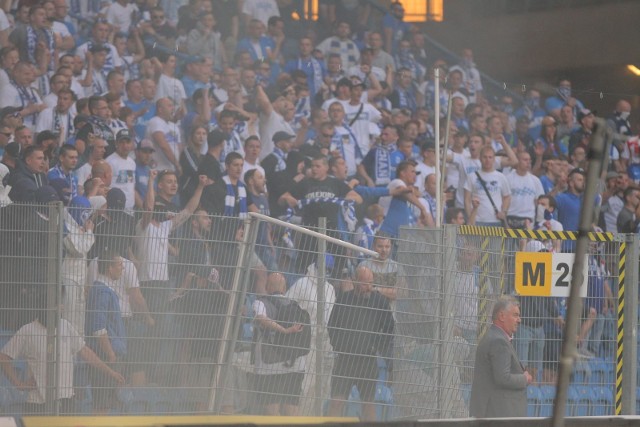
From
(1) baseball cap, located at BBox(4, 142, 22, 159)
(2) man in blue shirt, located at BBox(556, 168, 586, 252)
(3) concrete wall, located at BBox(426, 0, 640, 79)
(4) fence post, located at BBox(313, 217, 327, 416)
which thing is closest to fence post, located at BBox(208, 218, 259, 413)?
(4) fence post, located at BBox(313, 217, 327, 416)

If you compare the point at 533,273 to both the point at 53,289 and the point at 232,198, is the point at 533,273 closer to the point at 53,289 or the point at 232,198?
the point at 53,289

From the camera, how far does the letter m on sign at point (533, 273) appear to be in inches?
341

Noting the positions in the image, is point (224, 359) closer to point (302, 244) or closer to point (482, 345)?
point (302, 244)

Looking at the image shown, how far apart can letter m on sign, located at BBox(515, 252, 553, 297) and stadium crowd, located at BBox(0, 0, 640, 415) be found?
153 mm

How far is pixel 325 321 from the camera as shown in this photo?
8.10m

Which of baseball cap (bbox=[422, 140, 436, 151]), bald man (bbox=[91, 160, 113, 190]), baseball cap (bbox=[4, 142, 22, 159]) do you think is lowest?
bald man (bbox=[91, 160, 113, 190])

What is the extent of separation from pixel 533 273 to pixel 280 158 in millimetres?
4631

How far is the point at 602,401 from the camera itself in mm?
8875

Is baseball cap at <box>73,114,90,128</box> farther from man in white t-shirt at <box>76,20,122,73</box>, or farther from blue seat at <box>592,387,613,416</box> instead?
blue seat at <box>592,387,613,416</box>

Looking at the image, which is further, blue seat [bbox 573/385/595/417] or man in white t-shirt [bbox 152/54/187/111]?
man in white t-shirt [bbox 152/54/187/111]

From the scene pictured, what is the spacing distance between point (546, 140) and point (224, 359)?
8.94 meters

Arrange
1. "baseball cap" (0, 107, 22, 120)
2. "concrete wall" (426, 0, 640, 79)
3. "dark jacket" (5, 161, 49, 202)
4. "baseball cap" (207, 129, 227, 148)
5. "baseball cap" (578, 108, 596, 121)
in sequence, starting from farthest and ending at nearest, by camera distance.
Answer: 1. "concrete wall" (426, 0, 640, 79)
2. "baseball cap" (578, 108, 596, 121)
3. "baseball cap" (207, 129, 227, 148)
4. "baseball cap" (0, 107, 22, 120)
5. "dark jacket" (5, 161, 49, 202)

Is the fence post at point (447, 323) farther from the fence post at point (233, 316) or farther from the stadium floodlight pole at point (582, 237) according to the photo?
the stadium floodlight pole at point (582, 237)

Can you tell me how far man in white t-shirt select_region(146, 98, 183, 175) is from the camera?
475 inches
